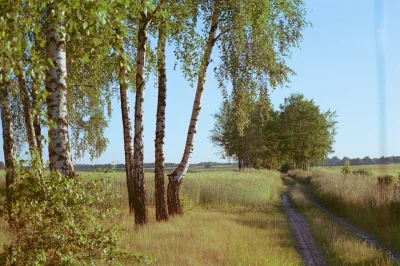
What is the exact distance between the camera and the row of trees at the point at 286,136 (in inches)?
2586

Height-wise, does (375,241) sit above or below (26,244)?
below

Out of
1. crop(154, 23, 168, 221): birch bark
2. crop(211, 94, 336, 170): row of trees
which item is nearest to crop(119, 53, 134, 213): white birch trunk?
crop(154, 23, 168, 221): birch bark

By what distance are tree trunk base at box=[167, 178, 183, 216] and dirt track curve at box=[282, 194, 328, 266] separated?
165 inches

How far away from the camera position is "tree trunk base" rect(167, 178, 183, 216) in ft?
51.5

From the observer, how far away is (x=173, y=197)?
621 inches

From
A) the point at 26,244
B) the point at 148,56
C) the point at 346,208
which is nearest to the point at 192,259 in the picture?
the point at 26,244

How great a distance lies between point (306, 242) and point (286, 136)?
57.7 metres

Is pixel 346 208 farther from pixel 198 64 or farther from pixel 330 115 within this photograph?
pixel 330 115

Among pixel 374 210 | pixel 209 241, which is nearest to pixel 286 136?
pixel 374 210

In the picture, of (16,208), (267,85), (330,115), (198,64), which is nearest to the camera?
(16,208)

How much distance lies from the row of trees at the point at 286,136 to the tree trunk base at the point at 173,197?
1912 inches

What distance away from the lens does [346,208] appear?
1909cm

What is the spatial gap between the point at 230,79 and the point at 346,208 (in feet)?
26.0

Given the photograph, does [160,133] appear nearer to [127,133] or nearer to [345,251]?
[127,133]
